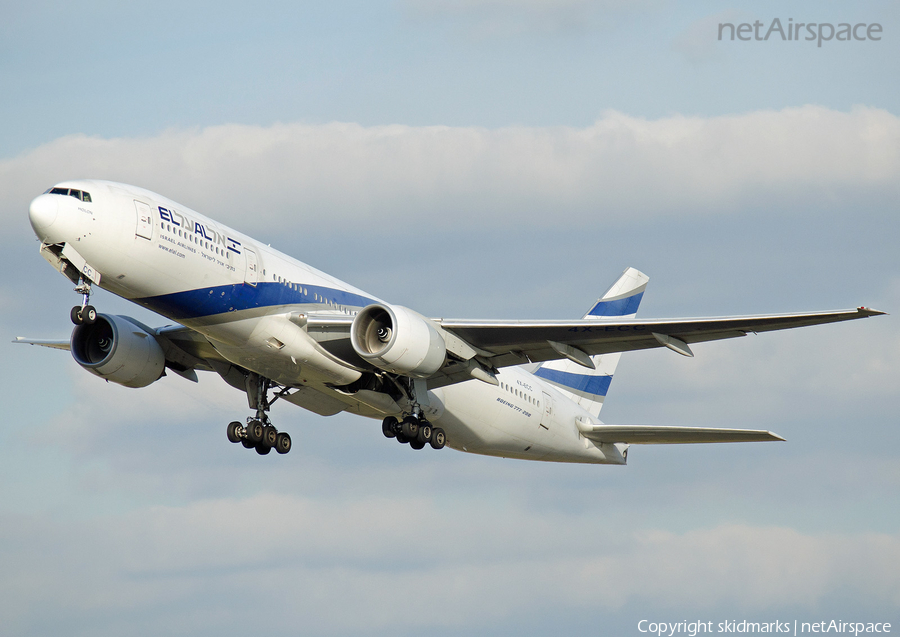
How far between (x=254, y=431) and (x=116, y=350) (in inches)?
179

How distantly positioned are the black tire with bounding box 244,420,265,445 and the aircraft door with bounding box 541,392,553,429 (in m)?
9.33

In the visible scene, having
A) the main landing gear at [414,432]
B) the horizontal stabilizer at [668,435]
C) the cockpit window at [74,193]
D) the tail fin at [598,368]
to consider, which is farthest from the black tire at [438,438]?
the cockpit window at [74,193]

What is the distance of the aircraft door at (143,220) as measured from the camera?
26.5 metres

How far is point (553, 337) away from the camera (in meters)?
29.7

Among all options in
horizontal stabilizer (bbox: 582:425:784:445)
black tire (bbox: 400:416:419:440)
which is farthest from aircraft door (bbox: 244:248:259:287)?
horizontal stabilizer (bbox: 582:425:784:445)

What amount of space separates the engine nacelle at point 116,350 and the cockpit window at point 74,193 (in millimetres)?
7371

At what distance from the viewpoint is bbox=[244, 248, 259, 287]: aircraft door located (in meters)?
28.6

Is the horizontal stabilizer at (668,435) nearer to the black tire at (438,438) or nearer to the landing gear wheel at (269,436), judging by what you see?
the black tire at (438,438)

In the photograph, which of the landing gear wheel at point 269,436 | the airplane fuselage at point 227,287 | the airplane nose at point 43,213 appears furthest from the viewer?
the landing gear wheel at point 269,436

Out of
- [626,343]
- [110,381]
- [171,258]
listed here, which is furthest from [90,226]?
[626,343]

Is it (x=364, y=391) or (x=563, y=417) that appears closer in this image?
(x=364, y=391)

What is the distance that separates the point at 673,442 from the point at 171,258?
1726 centimetres

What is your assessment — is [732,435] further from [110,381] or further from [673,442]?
[110,381]

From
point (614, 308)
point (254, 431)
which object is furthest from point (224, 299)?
point (614, 308)
